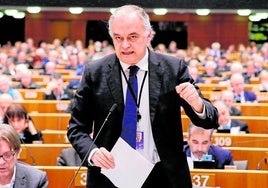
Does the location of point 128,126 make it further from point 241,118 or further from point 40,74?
point 40,74

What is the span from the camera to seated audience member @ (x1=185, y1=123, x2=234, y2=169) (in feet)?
20.3

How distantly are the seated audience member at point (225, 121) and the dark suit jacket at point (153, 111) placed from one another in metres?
5.80

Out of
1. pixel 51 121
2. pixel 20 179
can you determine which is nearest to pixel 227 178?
pixel 20 179

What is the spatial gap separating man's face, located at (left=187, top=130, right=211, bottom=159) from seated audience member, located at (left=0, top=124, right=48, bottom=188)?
276 cm

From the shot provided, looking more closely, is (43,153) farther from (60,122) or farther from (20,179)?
(20,179)

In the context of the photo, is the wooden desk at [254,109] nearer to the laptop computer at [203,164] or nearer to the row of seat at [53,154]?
the row of seat at [53,154]

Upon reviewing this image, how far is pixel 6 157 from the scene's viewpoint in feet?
11.0

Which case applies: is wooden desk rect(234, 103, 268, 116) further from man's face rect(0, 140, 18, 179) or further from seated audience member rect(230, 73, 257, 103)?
man's face rect(0, 140, 18, 179)

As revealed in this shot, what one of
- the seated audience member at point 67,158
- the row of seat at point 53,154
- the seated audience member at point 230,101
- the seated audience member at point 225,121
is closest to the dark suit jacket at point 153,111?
the seated audience member at point 67,158

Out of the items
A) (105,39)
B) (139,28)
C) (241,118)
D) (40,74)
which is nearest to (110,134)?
(139,28)

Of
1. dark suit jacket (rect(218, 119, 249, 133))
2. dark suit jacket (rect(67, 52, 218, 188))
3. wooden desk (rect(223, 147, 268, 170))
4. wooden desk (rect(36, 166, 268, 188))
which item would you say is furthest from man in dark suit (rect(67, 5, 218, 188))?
dark suit jacket (rect(218, 119, 249, 133))

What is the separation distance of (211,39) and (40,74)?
11169 millimetres

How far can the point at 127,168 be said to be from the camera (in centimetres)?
291

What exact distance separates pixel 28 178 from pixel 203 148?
290 centimetres
